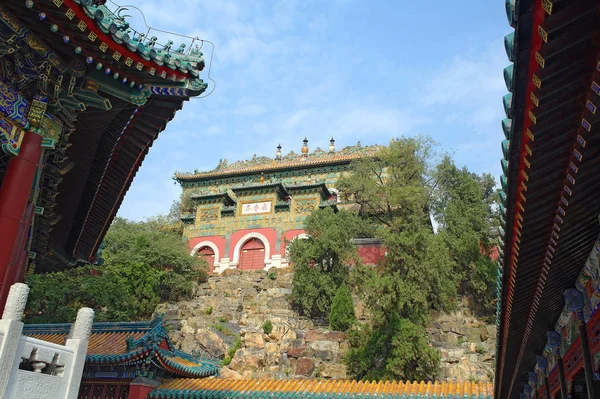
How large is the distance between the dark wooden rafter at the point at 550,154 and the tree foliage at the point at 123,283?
20.8 m

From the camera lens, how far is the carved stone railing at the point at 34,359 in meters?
5.07

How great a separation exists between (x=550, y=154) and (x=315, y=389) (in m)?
10.4

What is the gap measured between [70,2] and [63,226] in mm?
5503

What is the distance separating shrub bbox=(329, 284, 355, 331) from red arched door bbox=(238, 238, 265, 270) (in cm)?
1182

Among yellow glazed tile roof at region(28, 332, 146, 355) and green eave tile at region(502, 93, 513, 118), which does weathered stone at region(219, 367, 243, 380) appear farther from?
green eave tile at region(502, 93, 513, 118)

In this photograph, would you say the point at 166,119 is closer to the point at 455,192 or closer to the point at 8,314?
the point at 8,314

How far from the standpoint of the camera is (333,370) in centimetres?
2158

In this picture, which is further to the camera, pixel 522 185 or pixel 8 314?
pixel 8 314

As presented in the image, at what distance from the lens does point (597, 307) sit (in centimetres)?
523

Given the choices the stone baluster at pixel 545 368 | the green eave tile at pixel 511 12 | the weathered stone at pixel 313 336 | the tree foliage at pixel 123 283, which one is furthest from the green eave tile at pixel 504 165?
the tree foliage at pixel 123 283

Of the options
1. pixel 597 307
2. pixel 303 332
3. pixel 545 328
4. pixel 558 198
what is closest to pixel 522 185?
pixel 558 198

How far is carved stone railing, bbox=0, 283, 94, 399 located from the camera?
5066 millimetres

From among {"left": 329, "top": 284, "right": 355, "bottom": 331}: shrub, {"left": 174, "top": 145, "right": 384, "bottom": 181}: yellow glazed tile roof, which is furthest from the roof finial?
{"left": 329, "top": 284, "right": 355, "bottom": 331}: shrub

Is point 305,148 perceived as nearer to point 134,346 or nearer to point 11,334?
point 134,346
